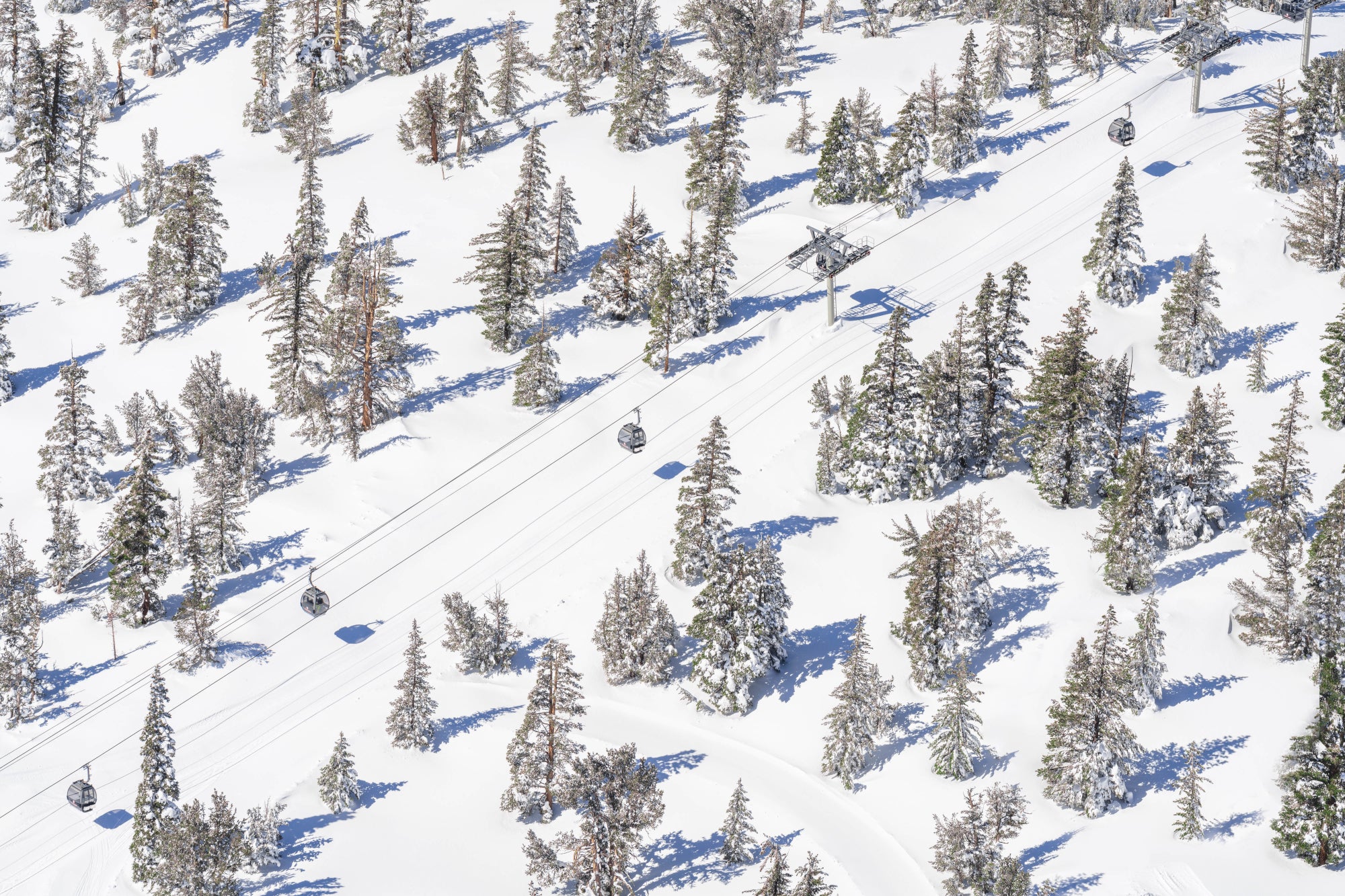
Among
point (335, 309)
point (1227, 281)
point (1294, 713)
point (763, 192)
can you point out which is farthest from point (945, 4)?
point (1294, 713)

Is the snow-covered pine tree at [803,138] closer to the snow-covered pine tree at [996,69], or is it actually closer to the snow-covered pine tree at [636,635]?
the snow-covered pine tree at [996,69]

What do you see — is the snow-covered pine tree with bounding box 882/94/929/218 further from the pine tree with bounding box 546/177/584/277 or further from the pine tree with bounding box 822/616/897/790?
the pine tree with bounding box 822/616/897/790

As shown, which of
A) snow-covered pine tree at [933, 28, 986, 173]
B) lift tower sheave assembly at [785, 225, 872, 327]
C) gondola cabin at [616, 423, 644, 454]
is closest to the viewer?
gondola cabin at [616, 423, 644, 454]

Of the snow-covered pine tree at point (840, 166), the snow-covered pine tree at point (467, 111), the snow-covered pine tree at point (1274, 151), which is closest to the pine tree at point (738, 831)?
the snow-covered pine tree at point (840, 166)

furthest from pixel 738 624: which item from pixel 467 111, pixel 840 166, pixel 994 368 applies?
pixel 467 111

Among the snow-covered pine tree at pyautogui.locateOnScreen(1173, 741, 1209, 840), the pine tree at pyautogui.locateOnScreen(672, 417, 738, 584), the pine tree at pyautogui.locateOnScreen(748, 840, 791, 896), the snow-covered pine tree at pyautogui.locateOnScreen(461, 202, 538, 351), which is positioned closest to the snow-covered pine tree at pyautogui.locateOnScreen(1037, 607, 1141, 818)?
the snow-covered pine tree at pyautogui.locateOnScreen(1173, 741, 1209, 840)

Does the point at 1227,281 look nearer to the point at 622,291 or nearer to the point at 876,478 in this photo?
the point at 876,478
